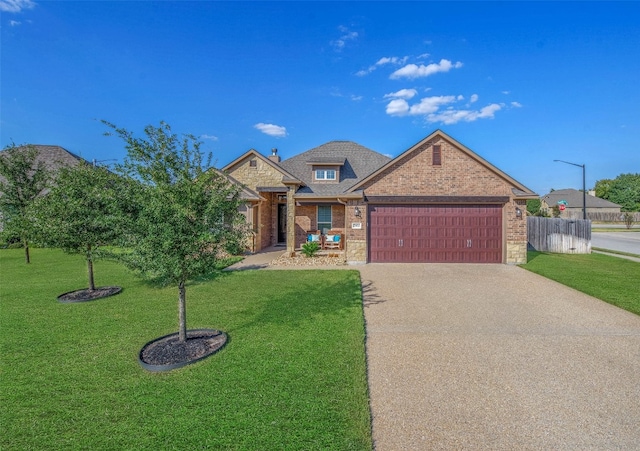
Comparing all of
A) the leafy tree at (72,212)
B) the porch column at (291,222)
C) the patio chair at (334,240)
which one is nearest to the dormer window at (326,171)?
the porch column at (291,222)

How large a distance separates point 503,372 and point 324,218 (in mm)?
13373

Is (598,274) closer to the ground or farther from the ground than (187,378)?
farther from the ground

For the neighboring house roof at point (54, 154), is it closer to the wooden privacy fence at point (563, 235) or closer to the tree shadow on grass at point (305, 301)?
the tree shadow on grass at point (305, 301)

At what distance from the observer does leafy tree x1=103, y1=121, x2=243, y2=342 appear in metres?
4.51

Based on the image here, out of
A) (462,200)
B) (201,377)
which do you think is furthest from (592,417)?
(462,200)

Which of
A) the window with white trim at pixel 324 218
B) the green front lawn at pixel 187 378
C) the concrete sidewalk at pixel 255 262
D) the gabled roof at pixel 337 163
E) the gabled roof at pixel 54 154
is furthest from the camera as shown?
the gabled roof at pixel 54 154

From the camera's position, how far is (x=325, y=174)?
16.9 meters

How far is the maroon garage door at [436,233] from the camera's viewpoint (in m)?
12.8

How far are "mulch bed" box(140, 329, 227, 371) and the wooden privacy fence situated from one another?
18616 millimetres

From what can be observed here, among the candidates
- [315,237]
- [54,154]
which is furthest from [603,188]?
[54,154]

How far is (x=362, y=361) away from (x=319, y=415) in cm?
133

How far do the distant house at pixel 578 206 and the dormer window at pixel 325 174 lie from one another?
50.0m

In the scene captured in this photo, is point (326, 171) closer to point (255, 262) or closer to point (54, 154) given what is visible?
point (255, 262)

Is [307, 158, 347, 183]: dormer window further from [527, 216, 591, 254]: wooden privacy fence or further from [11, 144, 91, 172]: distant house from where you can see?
[11, 144, 91, 172]: distant house
